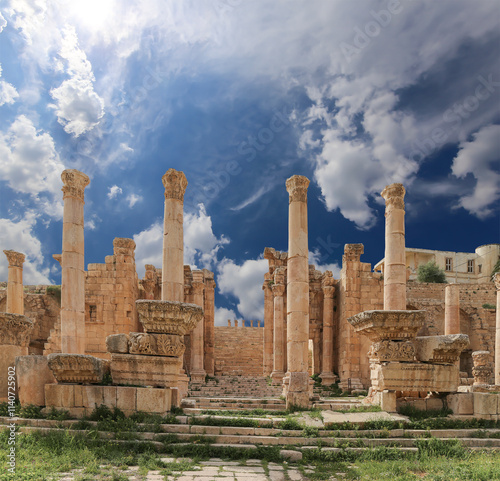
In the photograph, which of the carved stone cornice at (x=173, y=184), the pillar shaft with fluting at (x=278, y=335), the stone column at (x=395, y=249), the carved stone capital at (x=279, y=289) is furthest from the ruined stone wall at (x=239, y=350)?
the carved stone cornice at (x=173, y=184)

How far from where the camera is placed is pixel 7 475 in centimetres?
562

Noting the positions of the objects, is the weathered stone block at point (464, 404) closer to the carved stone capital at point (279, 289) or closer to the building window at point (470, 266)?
the carved stone capital at point (279, 289)

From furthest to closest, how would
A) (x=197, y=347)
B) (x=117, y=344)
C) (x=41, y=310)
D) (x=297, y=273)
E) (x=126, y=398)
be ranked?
(x=41, y=310)
(x=197, y=347)
(x=297, y=273)
(x=117, y=344)
(x=126, y=398)

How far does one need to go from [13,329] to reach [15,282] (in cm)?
1123

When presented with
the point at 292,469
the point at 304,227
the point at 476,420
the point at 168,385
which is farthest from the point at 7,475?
the point at 304,227

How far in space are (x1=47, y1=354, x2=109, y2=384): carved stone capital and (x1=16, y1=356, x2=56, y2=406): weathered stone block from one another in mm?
323

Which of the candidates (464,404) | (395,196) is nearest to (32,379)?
(464,404)

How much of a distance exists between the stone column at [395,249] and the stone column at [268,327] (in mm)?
11234

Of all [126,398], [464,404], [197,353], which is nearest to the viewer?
[126,398]

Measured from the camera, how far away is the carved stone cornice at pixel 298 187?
14109 mm

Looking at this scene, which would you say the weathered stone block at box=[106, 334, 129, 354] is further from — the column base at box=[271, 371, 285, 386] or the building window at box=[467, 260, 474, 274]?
the building window at box=[467, 260, 474, 274]

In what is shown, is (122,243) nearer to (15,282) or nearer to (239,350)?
(15,282)

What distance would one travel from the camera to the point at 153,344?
9.06 metres

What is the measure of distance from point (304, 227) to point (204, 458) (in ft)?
28.5
